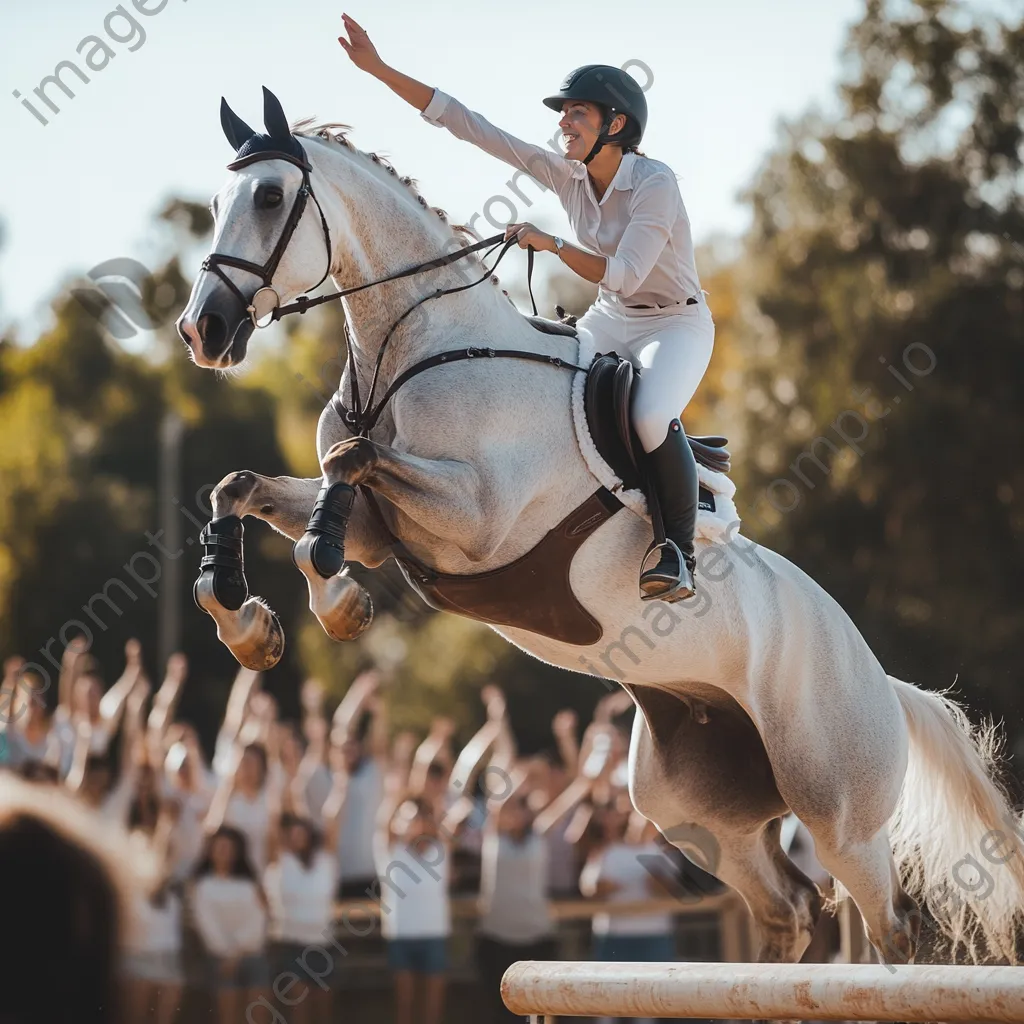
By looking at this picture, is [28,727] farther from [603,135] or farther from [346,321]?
[603,135]

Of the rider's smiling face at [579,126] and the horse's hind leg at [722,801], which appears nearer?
the rider's smiling face at [579,126]

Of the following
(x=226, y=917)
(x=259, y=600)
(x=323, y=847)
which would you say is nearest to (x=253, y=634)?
(x=259, y=600)

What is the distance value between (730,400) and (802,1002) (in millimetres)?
18359

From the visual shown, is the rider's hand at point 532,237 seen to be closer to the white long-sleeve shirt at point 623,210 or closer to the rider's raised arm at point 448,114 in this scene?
the white long-sleeve shirt at point 623,210

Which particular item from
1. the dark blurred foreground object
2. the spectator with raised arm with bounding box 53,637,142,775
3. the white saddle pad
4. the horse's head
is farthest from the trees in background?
the dark blurred foreground object

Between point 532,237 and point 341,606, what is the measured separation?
4.80 ft

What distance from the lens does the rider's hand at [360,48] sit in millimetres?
5172

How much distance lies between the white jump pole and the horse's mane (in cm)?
255

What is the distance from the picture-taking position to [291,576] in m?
30.5

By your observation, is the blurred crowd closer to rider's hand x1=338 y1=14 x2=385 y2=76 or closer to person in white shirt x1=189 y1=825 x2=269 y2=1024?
person in white shirt x1=189 y1=825 x2=269 y2=1024

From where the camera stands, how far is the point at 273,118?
4863mm

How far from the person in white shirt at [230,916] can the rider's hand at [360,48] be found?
5.03 metres

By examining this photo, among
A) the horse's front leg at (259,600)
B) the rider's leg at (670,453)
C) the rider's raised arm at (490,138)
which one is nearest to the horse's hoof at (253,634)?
the horse's front leg at (259,600)

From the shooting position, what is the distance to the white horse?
479 cm
